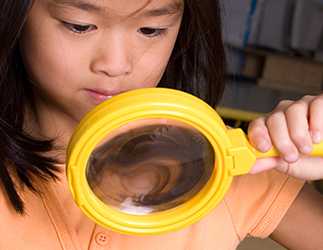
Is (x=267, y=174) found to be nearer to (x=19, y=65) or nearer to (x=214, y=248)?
(x=214, y=248)

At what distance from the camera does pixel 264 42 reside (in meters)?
2.70

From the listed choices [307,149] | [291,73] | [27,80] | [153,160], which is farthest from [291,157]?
[291,73]

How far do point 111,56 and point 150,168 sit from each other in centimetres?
15

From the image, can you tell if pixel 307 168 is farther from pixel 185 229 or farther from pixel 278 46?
pixel 278 46

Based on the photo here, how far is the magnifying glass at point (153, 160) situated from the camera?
58cm

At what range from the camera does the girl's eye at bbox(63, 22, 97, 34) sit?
0.73 metres

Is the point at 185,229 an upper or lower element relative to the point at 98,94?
lower

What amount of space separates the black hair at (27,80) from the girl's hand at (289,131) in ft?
0.77

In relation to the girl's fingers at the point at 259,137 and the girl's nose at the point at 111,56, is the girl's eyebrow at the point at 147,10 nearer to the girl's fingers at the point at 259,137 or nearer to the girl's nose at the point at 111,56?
the girl's nose at the point at 111,56

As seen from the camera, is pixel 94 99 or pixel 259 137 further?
pixel 94 99

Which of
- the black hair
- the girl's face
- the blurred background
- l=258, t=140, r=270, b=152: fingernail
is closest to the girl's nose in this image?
the girl's face

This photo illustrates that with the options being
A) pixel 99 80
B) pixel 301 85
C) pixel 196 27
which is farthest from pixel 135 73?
pixel 301 85

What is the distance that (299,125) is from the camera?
0.67 meters

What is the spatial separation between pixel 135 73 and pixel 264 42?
200cm
